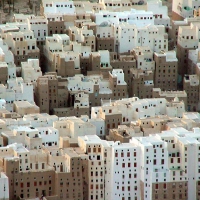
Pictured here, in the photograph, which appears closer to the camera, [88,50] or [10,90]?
[10,90]

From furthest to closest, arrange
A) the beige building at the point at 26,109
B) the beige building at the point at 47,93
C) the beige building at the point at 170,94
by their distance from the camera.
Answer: the beige building at the point at 170,94 → the beige building at the point at 47,93 → the beige building at the point at 26,109

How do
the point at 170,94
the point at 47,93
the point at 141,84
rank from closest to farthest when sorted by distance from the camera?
the point at 47,93 → the point at 170,94 → the point at 141,84

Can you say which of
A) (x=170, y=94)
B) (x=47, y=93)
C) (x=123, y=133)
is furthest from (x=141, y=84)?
(x=123, y=133)

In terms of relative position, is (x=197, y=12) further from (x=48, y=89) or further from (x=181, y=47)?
(x=48, y=89)

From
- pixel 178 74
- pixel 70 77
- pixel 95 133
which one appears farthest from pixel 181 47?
pixel 95 133

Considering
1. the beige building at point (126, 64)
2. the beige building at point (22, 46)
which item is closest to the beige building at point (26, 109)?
the beige building at point (126, 64)

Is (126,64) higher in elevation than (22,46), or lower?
lower

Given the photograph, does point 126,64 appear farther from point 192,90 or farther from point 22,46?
point 22,46

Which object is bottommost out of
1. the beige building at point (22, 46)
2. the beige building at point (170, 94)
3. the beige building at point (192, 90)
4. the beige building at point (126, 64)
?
the beige building at point (192, 90)

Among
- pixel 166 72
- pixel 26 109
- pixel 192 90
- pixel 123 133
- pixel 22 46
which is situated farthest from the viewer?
pixel 22 46

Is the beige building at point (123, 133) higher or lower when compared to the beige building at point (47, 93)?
higher

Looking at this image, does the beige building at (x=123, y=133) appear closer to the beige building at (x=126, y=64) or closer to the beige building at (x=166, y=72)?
the beige building at (x=126, y=64)
